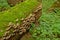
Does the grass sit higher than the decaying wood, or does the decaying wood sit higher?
the grass

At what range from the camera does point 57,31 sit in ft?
19.8

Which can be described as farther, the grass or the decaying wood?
the grass

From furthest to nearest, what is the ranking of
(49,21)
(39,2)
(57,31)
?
(49,21) → (57,31) → (39,2)

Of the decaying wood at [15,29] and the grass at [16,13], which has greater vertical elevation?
the grass at [16,13]

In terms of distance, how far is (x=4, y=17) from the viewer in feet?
14.6

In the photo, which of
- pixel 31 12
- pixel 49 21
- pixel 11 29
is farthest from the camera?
pixel 49 21

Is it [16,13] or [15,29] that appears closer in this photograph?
[15,29]

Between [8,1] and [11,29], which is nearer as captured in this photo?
[11,29]

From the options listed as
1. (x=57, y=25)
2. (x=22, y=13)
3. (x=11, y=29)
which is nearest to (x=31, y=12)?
(x=22, y=13)

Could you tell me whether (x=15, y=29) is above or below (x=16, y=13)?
below

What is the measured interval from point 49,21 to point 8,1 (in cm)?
285

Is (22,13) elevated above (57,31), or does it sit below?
above

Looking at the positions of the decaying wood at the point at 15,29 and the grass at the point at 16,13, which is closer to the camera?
the decaying wood at the point at 15,29

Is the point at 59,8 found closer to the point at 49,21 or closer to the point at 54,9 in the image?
the point at 54,9
